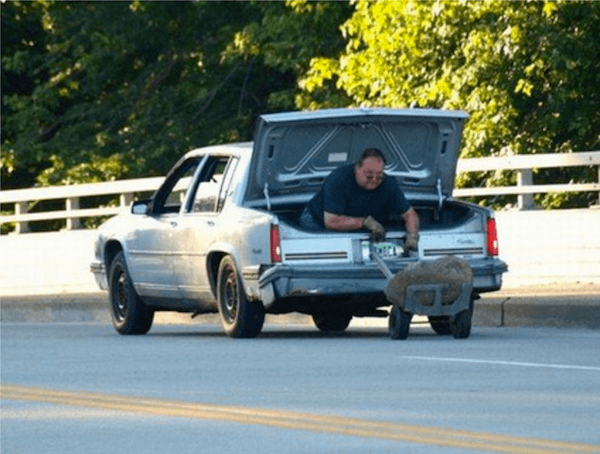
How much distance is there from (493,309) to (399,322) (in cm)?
211

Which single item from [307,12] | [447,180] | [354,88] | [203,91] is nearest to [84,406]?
[447,180]

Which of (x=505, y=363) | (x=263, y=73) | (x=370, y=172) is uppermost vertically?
(x=370, y=172)

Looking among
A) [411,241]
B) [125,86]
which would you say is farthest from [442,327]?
[125,86]

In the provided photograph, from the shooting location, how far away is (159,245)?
1986 cm

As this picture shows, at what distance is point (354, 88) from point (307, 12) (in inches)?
164

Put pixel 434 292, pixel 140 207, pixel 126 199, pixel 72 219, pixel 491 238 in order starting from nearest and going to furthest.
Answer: pixel 434 292 → pixel 491 238 → pixel 140 207 → pixel 126 199 → pixel 72 219

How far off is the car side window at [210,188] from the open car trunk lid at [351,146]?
452 mm

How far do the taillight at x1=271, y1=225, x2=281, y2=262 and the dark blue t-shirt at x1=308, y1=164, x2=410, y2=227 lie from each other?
1.60 ft

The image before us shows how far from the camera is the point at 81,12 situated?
45.6 meters

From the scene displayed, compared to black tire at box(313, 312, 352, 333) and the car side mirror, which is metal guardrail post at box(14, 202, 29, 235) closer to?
the car side mirror

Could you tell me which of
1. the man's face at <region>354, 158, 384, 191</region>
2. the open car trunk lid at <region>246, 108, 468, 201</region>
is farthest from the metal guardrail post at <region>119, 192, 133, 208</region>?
the man's face at <region>354, 158, 384, 191</region>

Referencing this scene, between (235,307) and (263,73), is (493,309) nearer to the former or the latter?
(235,307)

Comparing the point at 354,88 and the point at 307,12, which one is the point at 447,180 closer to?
the point at 354,88

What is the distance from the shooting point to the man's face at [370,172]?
18.2 meters
